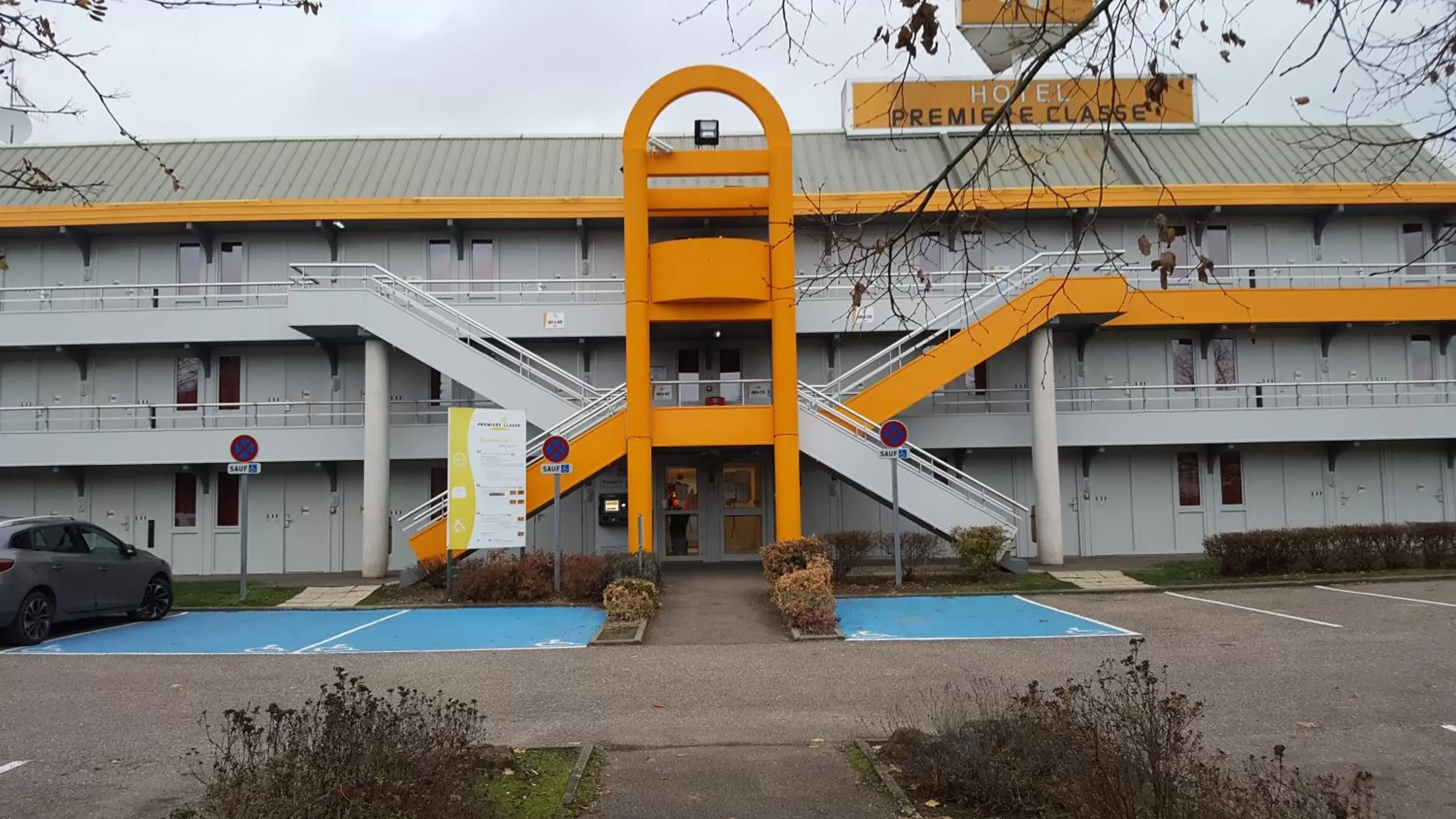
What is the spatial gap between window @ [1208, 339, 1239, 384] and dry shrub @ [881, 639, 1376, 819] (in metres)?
19.5

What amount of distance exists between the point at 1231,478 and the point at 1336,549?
232 inches

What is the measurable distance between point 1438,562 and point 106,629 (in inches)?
949

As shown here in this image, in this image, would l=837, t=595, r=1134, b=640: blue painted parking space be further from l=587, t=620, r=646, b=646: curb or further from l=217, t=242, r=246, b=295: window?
l=217, t=242, r=246, b=295: window

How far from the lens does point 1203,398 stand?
958 inches

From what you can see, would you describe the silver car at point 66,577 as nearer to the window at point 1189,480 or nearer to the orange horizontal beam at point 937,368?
the orange horizontal beam at point 937,368

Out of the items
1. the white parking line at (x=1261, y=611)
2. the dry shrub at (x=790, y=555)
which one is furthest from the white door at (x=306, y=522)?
the white parking line at (x=1261, y=611)

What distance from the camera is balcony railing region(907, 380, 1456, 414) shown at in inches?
939

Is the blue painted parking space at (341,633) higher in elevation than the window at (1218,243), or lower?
lower

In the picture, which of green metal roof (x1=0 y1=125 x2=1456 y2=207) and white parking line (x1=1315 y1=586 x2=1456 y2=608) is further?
green metal roof (x1=0 y1=125 x2=1456 y2=207)

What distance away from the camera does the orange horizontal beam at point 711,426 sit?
19609 millimetres

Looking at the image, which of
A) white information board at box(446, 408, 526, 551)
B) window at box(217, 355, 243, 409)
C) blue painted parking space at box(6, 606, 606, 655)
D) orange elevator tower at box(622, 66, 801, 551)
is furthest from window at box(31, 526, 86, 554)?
window at box(217, 355, 243, 409)

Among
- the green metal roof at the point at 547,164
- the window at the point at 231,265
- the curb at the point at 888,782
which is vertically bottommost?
the curb at the point at 888,782

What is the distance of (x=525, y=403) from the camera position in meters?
20.4

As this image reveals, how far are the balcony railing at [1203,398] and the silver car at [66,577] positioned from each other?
1626cm
